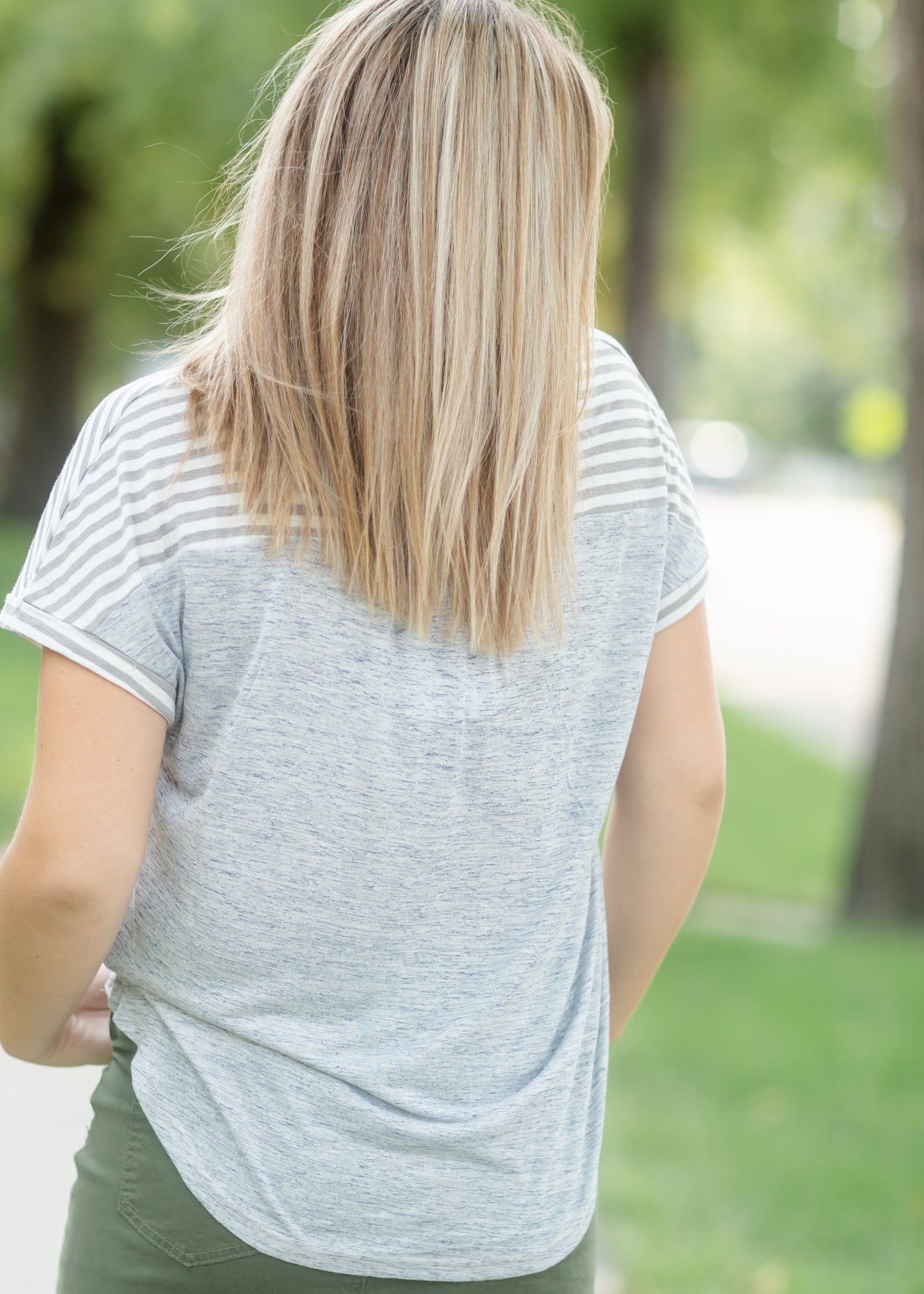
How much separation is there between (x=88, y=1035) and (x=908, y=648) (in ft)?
16.0

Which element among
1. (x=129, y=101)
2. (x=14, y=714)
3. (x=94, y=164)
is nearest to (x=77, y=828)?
(x=14, y=714)

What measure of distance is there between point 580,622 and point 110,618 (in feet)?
1.45

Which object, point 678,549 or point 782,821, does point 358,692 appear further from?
point 782,821

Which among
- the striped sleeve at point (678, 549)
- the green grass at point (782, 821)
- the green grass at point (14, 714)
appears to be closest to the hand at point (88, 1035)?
the striped sleeve at point (678, 549)

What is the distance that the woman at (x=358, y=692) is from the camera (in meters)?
1.26

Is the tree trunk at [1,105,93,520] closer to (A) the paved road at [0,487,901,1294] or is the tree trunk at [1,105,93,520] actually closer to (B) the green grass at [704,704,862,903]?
(A) the paved road at [0,487,901,1294]

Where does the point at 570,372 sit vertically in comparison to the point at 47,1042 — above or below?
above

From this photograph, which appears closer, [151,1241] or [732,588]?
[151,1241]

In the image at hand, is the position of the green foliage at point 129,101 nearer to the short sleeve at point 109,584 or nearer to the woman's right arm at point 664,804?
the woman's right arm at point 664,804

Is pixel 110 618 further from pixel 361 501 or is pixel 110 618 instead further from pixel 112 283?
pixel 112 283

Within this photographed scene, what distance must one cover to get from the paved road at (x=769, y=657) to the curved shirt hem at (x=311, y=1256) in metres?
1.34

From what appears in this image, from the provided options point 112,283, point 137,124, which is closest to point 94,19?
point 137,124

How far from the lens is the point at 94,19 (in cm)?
1028

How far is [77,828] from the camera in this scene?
128cm
